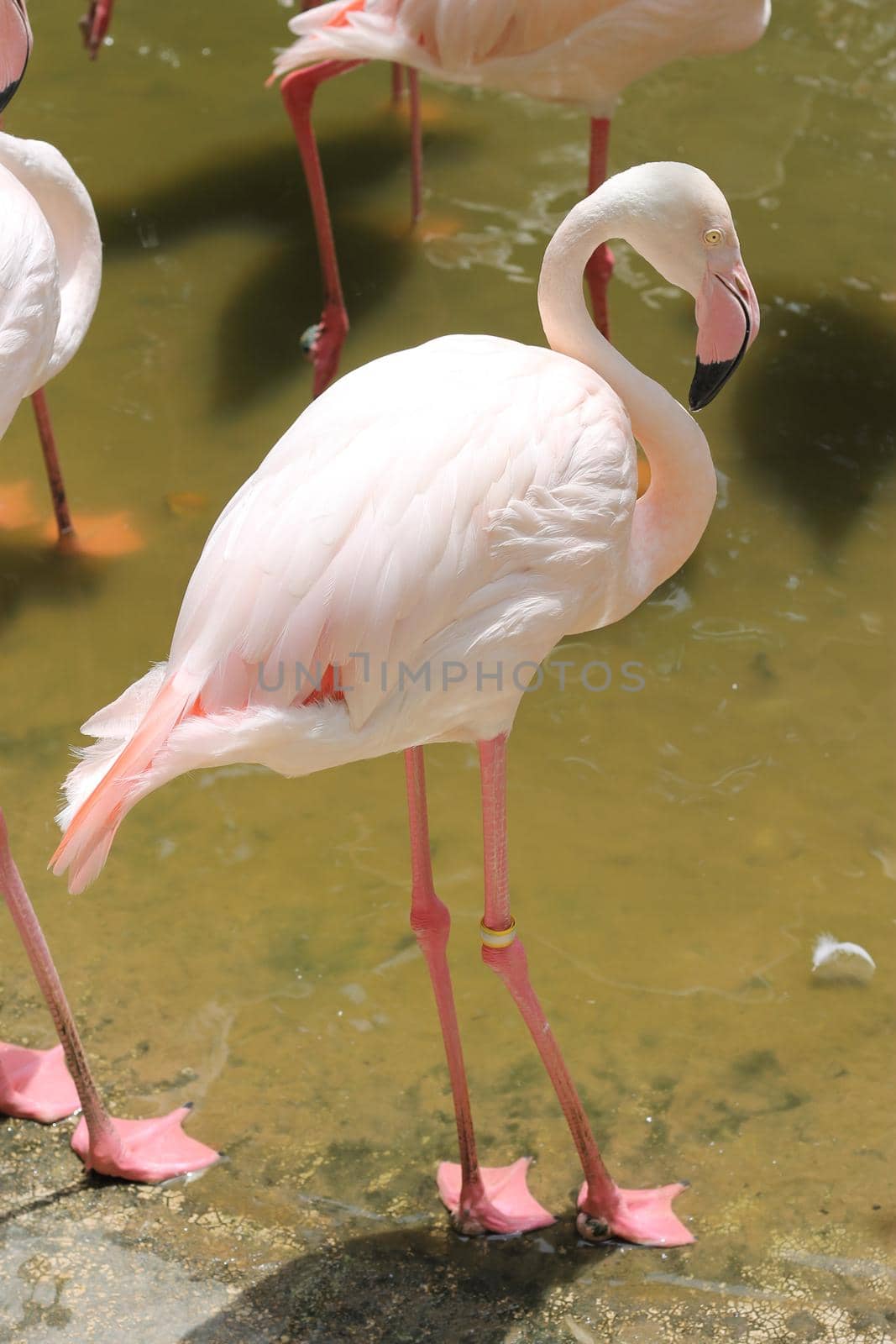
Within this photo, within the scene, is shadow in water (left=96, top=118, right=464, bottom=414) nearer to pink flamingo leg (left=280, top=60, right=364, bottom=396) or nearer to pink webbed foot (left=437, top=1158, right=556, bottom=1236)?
pink flamingo leg (left=280, top=60, right=364, bottom=396)

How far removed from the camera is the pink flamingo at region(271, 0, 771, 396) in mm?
3748

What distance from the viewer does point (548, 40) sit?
3.78 meters

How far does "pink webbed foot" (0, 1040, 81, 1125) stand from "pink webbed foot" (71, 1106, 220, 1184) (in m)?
0.07

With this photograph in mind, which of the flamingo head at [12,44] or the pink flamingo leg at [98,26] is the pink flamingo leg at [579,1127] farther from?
the pink flamingo leg at [98,26]

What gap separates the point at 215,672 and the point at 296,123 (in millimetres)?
2647

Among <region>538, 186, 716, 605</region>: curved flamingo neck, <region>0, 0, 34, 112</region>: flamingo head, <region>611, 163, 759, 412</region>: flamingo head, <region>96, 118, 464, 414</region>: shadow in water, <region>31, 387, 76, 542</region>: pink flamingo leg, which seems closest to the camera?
<region>611, 163, 759, 412</region>: flamingo head

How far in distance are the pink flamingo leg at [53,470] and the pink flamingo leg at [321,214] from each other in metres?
0.77

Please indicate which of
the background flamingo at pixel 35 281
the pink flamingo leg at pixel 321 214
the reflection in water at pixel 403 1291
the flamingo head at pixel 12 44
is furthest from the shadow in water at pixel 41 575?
the reflection in water at pixel 403 1291

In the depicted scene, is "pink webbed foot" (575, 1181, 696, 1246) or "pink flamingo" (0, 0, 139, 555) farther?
"pink flamingo" (0, 0, 139, 555)

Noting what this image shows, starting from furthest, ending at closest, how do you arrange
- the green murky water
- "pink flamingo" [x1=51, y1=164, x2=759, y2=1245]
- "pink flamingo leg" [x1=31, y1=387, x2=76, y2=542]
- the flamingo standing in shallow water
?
"pink flamingo leg" [x1=31, y1=387, x2=76, y2=542]
the flamingo standing in shallow water
the green murky water
"pink flamingo" [x1=51, y1=164, x2=759, y2=1245]

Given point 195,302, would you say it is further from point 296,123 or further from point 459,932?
point 459,932

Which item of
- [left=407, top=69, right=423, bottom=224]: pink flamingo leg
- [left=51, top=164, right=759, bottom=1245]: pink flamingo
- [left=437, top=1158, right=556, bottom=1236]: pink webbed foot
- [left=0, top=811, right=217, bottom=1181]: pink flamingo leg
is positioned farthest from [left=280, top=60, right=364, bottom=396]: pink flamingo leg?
[left=437, top=1158, right=556, bottom=1236]: pink webbed foot

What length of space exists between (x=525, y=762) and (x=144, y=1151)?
122cm

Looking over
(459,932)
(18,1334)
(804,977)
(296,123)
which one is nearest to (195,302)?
(296,123)
